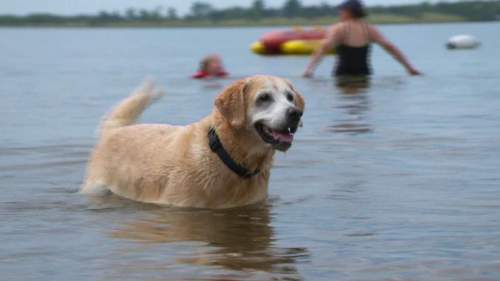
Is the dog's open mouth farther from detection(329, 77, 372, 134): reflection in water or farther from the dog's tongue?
detection(329, 77, 372, 134): reflection in water

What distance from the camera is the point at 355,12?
19.8m

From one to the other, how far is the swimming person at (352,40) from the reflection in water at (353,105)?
22 centimetres

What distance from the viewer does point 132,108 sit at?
9.80 meters

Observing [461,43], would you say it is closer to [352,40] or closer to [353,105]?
[352,40]

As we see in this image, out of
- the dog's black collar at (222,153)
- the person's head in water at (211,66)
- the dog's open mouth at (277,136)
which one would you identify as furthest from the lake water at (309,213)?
the person's head in water at (211,66)

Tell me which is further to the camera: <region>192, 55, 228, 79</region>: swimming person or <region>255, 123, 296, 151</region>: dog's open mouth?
<region>192, 55, 228, 79</region>: swimming person

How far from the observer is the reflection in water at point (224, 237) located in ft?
22.1

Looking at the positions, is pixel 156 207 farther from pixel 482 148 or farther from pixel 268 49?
pixel 268 49

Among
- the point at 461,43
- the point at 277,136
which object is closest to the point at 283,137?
the point at 277,136

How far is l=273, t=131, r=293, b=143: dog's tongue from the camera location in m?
7.91

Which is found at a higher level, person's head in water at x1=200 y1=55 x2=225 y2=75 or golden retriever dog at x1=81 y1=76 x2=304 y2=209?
golden retriever dog at x1=81 y1=76 x2=304 y2=209

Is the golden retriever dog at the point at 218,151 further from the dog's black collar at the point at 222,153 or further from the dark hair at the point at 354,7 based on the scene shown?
the dark hair at the point at 354,7

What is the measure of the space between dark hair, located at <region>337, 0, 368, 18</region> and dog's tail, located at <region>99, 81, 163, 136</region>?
10158 millimetres

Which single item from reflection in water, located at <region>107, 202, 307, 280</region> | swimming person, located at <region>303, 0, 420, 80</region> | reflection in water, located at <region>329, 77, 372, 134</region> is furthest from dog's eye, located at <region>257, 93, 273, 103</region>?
swimming person, located at <region>303, 0, 420, 80</region>
